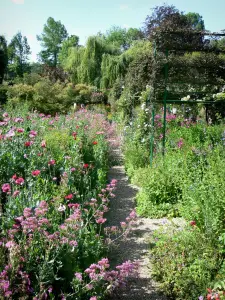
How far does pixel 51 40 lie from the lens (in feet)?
152

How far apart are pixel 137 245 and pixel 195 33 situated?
432cm

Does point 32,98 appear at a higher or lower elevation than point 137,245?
higher

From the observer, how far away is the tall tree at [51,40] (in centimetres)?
4631

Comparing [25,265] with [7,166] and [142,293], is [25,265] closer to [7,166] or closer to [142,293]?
[142,293]

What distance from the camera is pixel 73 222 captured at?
8.18 ft

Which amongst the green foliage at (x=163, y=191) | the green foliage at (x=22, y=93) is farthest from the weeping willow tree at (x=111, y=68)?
the green foliage at (x=163, y=191)

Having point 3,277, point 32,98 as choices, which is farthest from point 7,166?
point 32,98

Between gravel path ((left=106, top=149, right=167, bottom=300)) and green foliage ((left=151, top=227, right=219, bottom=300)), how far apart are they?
5.0 inches

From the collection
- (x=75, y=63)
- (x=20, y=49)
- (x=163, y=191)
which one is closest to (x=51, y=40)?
(x=20, y=49)

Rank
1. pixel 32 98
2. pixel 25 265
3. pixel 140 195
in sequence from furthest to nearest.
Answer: pixel 32 98
pixel 140 195
pixel 25 265

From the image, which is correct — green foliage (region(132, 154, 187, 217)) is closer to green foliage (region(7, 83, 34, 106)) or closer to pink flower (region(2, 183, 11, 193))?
pink flower (region(2, 183, 11, 193))

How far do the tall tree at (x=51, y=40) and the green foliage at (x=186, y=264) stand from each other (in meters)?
46.0

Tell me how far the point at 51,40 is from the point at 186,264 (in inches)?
1878

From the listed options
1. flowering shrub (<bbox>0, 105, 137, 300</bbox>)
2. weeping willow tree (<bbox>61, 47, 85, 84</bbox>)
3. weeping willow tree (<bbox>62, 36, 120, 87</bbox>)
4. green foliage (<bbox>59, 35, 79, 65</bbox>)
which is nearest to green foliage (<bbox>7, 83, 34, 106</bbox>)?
weeping willow tree (<bbox>62, 36, 120, 87</bbox>)
